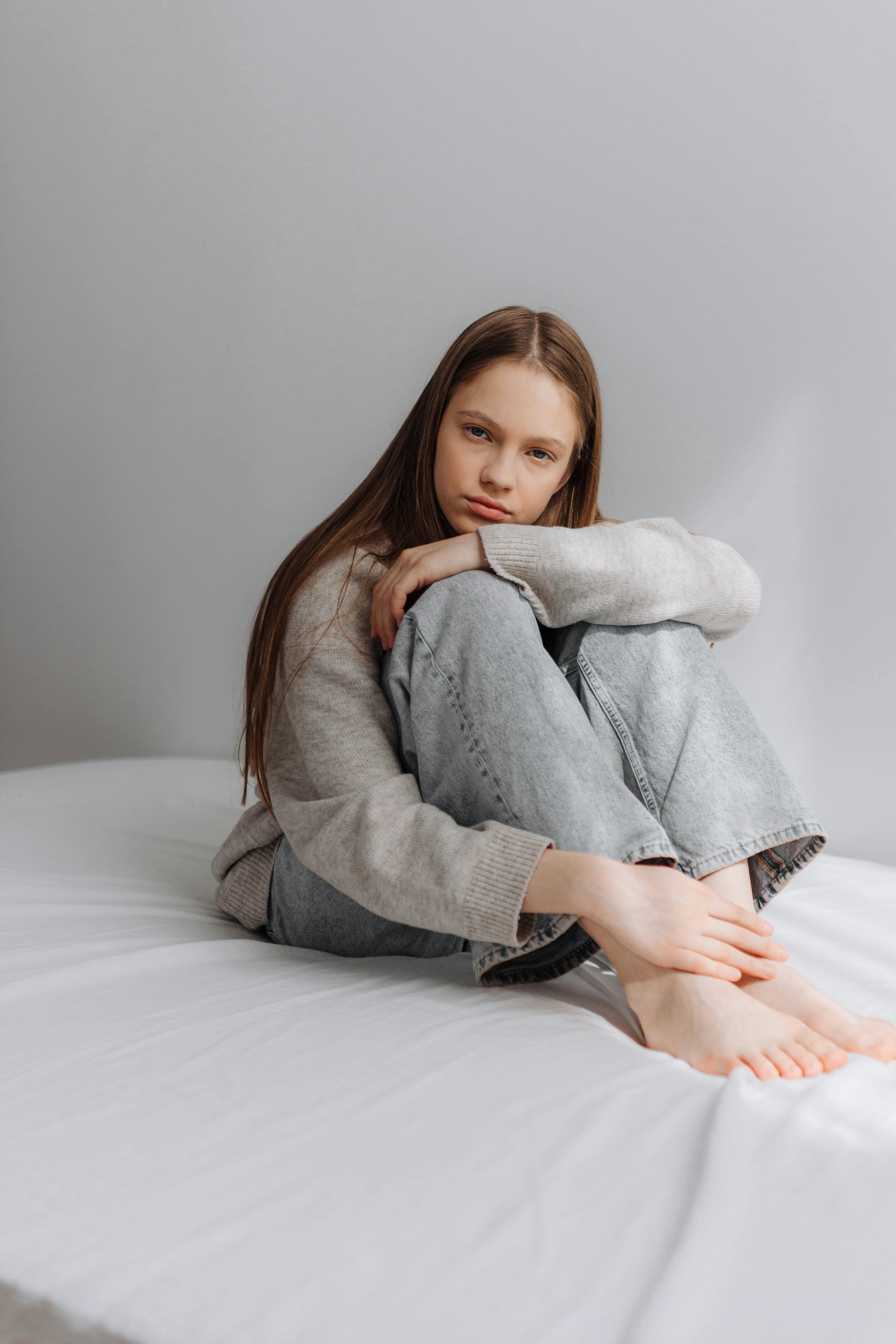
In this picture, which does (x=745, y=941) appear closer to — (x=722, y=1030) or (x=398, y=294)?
(x=722, y=1030)

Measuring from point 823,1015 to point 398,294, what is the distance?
1530mm

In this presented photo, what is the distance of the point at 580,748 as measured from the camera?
741mm

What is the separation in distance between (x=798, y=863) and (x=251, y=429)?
152 centimetres

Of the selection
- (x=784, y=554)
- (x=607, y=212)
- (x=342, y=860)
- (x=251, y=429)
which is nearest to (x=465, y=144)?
(x=607, y=212)

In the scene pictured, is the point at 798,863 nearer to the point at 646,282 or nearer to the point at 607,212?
the point at 646,282

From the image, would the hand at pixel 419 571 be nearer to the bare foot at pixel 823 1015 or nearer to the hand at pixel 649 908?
the hand at pixel 649 908

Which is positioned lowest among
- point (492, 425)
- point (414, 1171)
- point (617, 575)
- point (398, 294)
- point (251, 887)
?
point (251, 887)

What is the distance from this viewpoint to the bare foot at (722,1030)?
0.63m

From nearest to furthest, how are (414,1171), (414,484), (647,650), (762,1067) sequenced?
(414,1171), (762,1067), (647,650), (414,484)

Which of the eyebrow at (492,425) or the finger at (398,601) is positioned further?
the eyebrow at (492,425)

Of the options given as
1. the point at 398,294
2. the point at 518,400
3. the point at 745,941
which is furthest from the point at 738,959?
the point at 398,294

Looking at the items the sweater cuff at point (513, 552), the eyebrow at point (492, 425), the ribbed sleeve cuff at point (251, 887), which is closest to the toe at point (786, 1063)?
the sweater cuff at point (513, 552)

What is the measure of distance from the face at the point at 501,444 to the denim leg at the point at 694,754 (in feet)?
0.83

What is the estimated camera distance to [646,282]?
1617 millimetres
